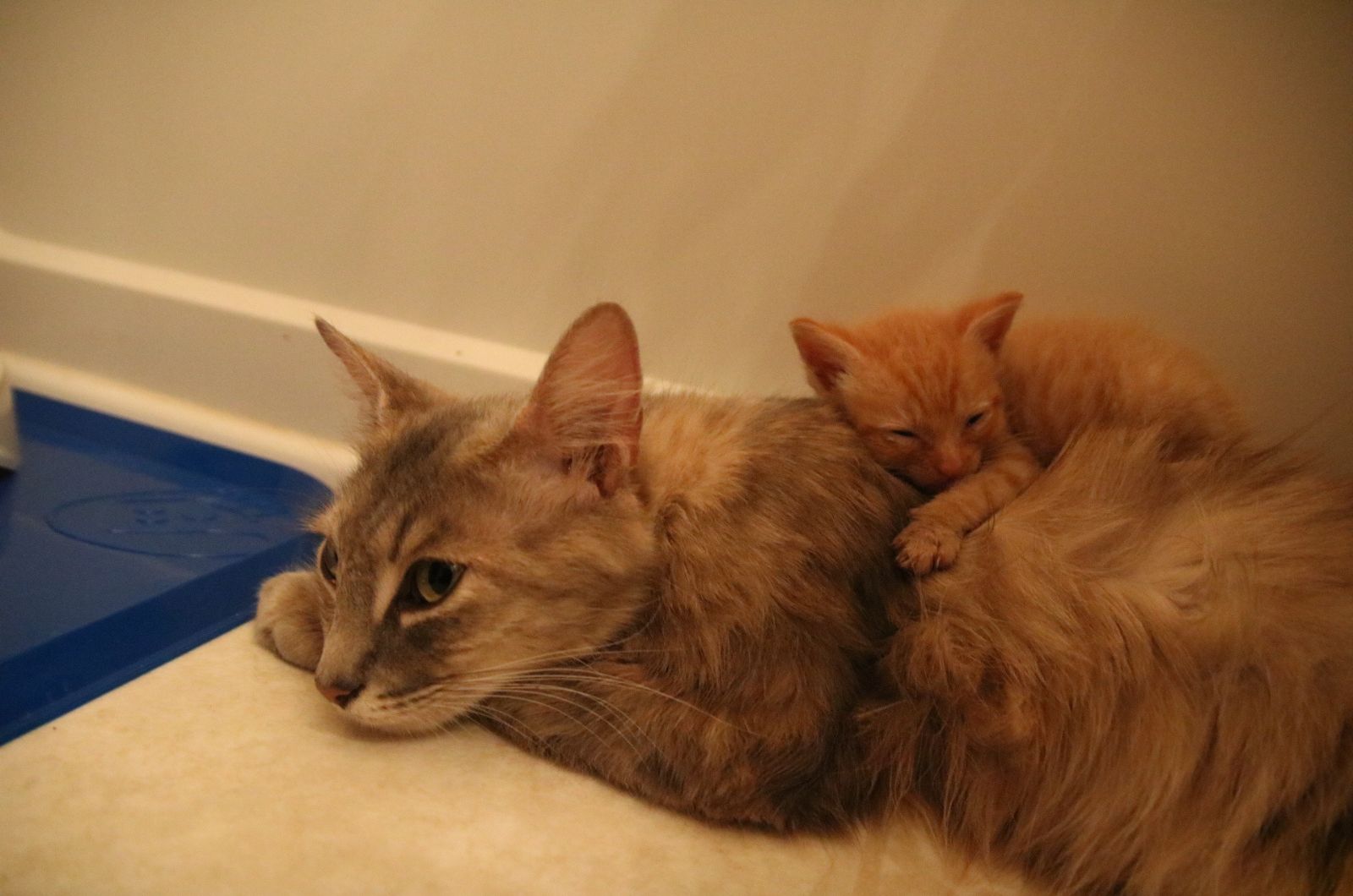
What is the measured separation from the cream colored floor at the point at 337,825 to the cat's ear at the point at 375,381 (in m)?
0.46

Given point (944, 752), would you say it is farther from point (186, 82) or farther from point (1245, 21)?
point (186, 82)

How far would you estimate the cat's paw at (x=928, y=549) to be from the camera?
1.24 metres

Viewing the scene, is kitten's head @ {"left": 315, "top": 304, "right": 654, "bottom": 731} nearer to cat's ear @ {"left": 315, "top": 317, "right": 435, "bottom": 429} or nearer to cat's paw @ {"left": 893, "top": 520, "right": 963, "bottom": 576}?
cat's ear @ {"left": 315, "top": 317, "right": 435, "bottom": 429}

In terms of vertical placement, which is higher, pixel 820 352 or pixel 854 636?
pixel 820 352

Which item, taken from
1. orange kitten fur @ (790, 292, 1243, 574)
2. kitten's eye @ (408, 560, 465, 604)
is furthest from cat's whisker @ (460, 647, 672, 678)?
orange kitten fur @ (790, 292, 1243, 574)

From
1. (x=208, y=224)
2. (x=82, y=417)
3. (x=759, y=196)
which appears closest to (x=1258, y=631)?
(x=759, y=196)

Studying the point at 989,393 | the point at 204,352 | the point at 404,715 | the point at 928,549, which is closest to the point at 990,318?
the point at 989,393

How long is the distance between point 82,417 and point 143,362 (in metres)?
0.21

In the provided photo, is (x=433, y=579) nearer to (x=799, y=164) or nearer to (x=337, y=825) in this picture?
(x=337, y=825)

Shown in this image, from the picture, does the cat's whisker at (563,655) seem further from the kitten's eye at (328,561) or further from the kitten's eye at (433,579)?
the kitten's eye at (328,561)

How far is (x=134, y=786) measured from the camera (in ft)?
3.59

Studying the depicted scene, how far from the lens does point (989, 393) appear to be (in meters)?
1.42

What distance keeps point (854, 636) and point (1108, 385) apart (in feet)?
1.97

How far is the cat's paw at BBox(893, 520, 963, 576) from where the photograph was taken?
1241 millimetres
